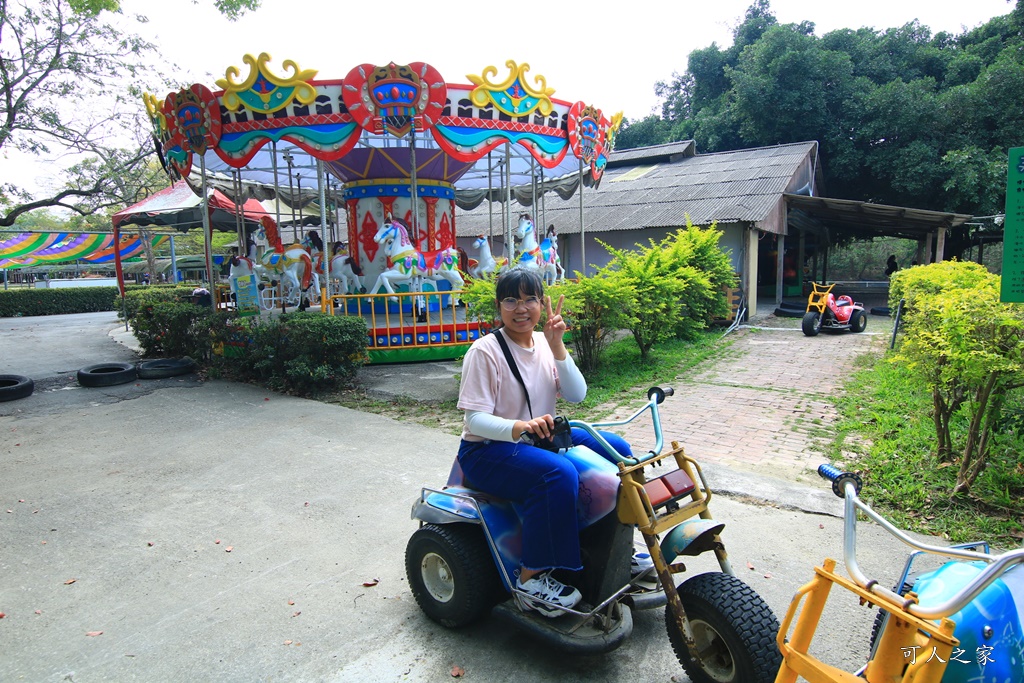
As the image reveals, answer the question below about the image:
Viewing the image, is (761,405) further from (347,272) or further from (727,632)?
(347,272)

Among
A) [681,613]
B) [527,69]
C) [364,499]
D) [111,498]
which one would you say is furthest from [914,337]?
[527,69]

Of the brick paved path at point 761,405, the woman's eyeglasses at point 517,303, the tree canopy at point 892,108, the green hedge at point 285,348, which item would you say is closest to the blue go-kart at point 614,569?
the woman's eyeglasses at point 517,303

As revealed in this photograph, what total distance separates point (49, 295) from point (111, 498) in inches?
1050

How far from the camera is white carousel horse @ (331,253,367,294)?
12602mm

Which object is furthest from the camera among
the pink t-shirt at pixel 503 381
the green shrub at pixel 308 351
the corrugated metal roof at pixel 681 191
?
the corrugated metal roof at pixel 681 191

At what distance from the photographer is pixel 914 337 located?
15.8ft

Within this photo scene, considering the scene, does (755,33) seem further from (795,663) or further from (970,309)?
(795,663)

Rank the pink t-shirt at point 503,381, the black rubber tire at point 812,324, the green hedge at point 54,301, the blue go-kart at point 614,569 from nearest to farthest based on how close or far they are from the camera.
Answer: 1. the blue go-kart at point 614,569
2. the pink t-shirt at point 503,381
3. the black rubber tire at point 812,324
4. the green hedge at point 54,301

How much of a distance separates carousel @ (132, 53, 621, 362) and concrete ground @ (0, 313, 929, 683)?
173 inches

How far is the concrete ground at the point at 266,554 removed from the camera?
2.79m

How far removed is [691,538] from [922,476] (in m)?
3.19

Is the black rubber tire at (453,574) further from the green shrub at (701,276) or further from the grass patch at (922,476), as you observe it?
the green shrub at (701,276)

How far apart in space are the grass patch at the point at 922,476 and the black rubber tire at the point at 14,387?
9563mm

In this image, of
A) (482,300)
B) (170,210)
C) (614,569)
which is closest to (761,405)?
(482,300)
